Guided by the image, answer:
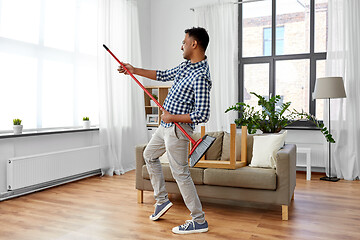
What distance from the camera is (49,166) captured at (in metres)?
3.91

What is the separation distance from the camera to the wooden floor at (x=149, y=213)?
8.19 ft

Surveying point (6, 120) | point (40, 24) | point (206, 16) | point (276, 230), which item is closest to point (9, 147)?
point (6, 120)

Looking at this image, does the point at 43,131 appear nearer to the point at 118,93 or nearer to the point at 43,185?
the point at 43,185

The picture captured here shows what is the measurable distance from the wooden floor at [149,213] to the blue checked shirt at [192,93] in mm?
834

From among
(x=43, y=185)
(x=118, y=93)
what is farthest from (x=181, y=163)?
(x=118, y=93)

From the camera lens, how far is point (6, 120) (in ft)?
12.0

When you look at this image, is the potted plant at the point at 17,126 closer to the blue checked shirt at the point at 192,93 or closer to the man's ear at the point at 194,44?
the blue checked shirt at the point at 192,93

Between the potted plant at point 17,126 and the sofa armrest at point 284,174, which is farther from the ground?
the potted plant at point 17,126

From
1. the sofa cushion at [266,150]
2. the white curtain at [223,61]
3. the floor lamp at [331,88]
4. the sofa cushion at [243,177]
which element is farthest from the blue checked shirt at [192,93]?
the white curtain at [223,61]

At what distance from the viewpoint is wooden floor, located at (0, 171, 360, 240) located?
2.50m

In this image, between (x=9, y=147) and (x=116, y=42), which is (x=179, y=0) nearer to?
(x=116, y=42)

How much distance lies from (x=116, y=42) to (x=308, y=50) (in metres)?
2.84

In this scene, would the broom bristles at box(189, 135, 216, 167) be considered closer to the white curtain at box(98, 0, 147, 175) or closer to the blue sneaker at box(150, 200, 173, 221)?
the blue sneaker at box(150, 200, 173, 221)

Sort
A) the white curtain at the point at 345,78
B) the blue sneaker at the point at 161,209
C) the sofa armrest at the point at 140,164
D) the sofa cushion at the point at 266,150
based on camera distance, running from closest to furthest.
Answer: the blue sneaker at the point at 161,209 → the sofa cushion at the point at 266,150 → the sofa armrest at the point at 140,164 → the white curtain at the point at 345,78
